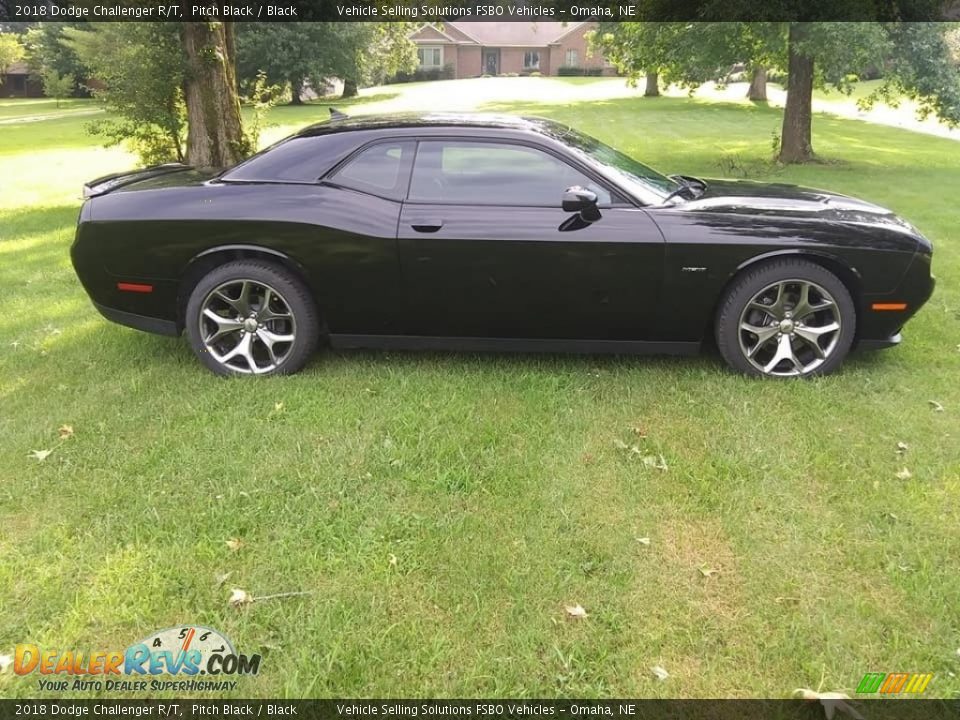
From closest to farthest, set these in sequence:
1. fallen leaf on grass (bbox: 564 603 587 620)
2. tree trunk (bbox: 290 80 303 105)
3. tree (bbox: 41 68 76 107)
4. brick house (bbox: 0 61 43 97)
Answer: fallen leaf on grass (bbox: 564 603 587 620), tree trunk (bbox: 290 80 303 105), tree (bbox: 41 68 76 107), brick house (bbox: 0 61 43 97)

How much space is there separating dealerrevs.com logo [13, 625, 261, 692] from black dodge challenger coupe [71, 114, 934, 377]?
2.16 metres

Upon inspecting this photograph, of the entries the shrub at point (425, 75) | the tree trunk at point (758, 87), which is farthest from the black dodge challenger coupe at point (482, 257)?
the shrub at point (425, 75)

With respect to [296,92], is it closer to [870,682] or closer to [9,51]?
[9,51]

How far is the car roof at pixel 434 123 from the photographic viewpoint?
4.35 m

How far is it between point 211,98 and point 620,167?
7.97 m

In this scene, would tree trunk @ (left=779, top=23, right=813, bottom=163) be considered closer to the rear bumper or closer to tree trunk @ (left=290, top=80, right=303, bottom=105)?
the rear bumper

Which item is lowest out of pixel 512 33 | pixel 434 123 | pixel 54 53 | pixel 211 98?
pixel 434 123

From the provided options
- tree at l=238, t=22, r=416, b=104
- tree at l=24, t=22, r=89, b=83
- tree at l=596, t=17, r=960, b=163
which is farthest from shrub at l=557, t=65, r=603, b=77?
tree at l=596, t=17, r=960, b=163

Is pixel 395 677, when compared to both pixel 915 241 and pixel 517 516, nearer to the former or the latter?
pixel 517 516

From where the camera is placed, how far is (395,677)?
2297mm

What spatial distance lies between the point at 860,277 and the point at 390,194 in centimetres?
270

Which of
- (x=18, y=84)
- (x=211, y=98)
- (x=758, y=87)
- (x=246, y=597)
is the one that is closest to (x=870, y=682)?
(x=246, y=597)

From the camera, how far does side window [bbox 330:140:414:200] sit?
4.26 metres

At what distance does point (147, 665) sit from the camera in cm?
236
